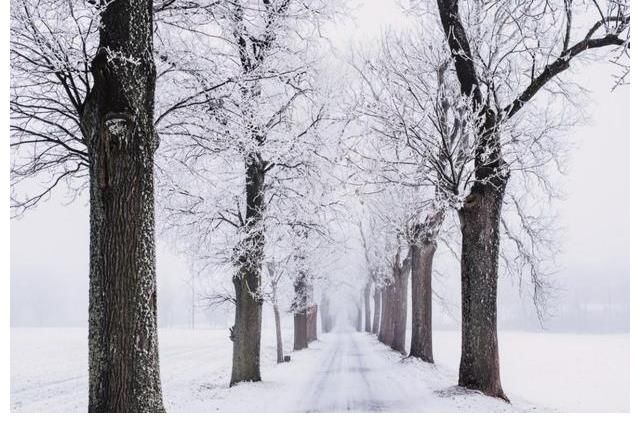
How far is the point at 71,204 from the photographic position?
9898mm

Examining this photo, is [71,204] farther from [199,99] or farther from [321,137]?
[321,137]

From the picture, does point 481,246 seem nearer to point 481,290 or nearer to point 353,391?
point 481,290

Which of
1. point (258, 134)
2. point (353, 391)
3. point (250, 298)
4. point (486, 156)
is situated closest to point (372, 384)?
point (353, 391)

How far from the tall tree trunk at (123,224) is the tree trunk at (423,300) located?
12.1 metres

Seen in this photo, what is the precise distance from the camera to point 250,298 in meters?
12.8

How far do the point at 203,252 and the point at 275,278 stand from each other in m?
6.26

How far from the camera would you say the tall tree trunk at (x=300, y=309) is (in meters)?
24.1

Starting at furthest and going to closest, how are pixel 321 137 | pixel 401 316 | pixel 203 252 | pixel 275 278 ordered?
pixel 401 316 < pixel 275 278 < pixel 203 252 < pixel 321 137

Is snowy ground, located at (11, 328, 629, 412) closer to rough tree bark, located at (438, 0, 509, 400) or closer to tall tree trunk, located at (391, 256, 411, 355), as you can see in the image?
rough tree bark, located at (438, 0, 509, 400)

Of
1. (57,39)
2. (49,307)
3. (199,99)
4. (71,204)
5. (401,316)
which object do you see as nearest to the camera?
(57,39)

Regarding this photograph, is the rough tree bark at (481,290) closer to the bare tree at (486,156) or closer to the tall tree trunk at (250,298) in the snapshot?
the bare tree at (486,156)

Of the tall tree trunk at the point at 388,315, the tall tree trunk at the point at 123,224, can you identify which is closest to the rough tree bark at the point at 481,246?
the tall tree trunk at the point at 123,224

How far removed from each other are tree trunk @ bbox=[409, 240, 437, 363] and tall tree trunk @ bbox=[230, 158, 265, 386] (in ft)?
19.8
